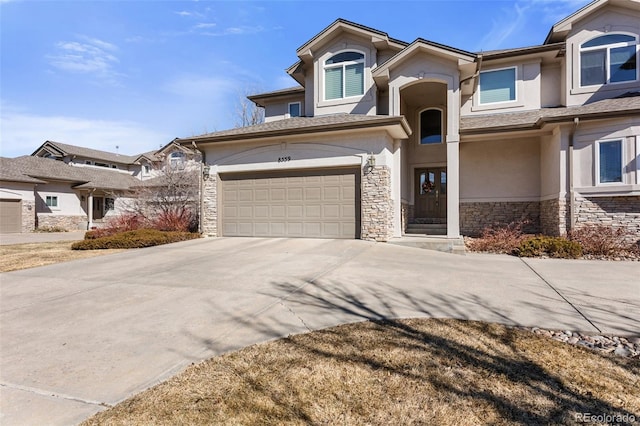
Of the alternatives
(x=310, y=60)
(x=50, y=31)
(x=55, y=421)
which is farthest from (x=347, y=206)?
(x=50, y=31)

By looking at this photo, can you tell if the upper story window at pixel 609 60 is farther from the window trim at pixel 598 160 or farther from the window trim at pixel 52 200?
the window trim at pixel 52 200

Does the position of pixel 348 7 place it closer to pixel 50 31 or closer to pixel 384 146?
pixel 384 146

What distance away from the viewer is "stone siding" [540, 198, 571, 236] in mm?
11625

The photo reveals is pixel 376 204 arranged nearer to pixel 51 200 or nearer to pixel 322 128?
pixel 322 128

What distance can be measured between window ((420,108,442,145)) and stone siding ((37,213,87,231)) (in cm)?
2658

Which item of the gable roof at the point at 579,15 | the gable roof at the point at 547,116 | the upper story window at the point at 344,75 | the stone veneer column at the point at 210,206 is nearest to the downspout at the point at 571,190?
the gable roof at the point at 547,116

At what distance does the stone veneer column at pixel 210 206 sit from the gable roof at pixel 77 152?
82.7 feet

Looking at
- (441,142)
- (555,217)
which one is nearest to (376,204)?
(441,142)

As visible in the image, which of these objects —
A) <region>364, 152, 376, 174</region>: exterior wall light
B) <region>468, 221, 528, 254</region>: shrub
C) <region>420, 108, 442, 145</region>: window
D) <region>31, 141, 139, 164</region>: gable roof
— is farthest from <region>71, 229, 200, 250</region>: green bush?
<region>31, 141, 139, 164</region>: gable roof

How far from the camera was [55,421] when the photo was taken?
2.52m

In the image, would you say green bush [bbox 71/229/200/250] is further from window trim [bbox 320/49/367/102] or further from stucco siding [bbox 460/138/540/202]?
stucco siding [bbox 460/138/540/202]

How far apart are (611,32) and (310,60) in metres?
11.9

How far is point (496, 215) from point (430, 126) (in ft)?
16.4

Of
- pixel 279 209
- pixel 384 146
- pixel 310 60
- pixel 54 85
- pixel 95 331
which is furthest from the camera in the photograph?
pixel 310 60
